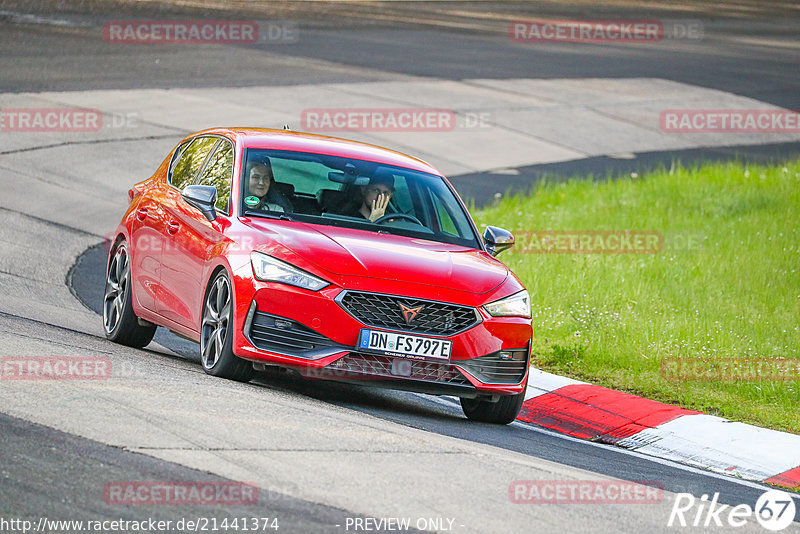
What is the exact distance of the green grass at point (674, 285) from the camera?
10492 millimetres

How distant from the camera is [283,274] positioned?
8.00 meters

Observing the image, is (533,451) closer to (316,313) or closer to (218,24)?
(316,313)

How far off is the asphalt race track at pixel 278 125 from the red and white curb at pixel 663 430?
358 millimetres

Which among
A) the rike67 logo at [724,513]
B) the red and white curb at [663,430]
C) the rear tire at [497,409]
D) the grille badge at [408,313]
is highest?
the grille badge at [408,313]

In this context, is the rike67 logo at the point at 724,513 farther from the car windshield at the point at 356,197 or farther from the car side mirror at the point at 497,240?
the car windshield at the point at 356,197

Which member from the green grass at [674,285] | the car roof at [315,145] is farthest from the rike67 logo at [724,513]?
the car roof at [315,145]

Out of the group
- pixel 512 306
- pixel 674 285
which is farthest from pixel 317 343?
pixel 674 285

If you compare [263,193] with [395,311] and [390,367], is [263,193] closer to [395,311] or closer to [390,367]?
[395,311]

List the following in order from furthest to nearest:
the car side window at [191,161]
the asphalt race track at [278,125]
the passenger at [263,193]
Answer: the car side window at [191,161], the passenger at [263,193], the asphalt race track at [278,125]

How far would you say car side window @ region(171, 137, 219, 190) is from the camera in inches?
391

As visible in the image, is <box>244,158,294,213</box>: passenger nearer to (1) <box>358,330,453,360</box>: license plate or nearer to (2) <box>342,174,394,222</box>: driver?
(2) <box>342,174,394,222</box>: driver

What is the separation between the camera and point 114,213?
54.3 feet

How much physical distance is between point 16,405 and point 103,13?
96.1ft

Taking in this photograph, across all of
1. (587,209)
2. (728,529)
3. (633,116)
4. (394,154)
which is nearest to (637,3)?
(633,116)
